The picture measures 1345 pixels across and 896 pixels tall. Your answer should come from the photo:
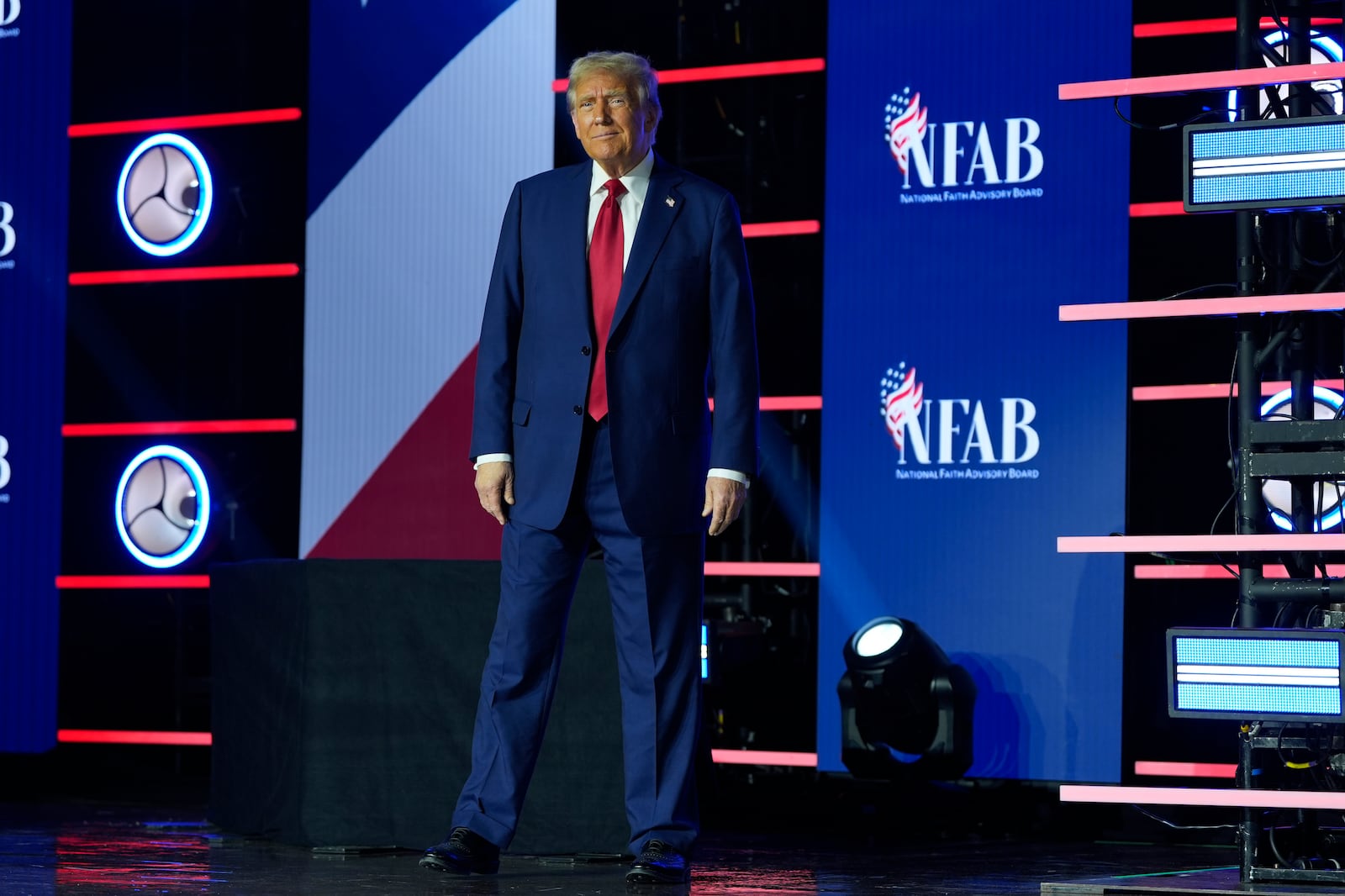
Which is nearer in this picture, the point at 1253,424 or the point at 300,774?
the point at 1253,424

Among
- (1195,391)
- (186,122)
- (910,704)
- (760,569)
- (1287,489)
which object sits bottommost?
(910,704)

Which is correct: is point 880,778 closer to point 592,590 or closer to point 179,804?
point 592,590

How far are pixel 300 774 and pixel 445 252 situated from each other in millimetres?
2013

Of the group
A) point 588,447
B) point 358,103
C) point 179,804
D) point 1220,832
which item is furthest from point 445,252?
point 1220,832

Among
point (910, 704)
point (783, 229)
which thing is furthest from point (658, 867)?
point (783, 229)

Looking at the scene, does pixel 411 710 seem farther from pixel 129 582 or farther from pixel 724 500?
pixel 129 582

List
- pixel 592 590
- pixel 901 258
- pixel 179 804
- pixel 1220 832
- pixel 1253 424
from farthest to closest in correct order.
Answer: pixel 179 804
pixel 901 258
pixel 1220 832
pixel 592 590
pixel 1253 424

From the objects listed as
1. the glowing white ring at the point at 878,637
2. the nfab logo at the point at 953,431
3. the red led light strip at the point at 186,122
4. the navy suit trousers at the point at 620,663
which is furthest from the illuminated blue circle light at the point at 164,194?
the navy suit trousers at the point at 620,663

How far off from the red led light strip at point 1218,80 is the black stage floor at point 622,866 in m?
1.44

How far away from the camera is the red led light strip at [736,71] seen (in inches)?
204

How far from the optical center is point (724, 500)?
133 inches

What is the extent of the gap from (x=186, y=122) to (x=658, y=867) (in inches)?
138

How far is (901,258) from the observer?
4953mm

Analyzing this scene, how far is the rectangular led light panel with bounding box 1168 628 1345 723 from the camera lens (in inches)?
125
